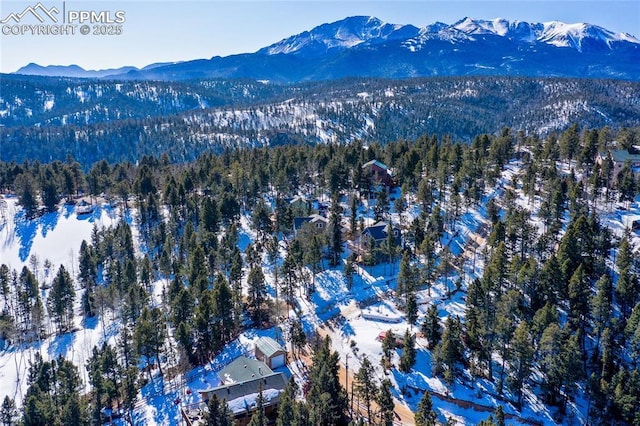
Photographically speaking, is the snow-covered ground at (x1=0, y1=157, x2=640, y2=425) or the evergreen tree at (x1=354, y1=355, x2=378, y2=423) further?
the snow-covered ground at (x1=0, y1=157, x2=640, y2=425)

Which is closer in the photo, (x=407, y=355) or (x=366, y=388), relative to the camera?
(x=366, y=388)

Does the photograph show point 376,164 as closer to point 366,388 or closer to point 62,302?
point 366,388

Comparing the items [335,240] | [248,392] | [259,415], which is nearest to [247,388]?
[248,392]

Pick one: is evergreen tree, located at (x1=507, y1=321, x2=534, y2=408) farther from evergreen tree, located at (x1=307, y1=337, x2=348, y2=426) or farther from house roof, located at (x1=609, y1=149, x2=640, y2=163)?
house roof, located at (x1=609, y1=149, x2=640, y2=163)

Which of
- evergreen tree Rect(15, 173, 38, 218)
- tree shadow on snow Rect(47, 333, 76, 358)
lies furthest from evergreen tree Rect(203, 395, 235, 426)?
evergreen tree Rect(15, 173, 38, 218)

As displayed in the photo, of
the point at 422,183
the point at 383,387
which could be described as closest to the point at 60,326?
the point at 383,387
